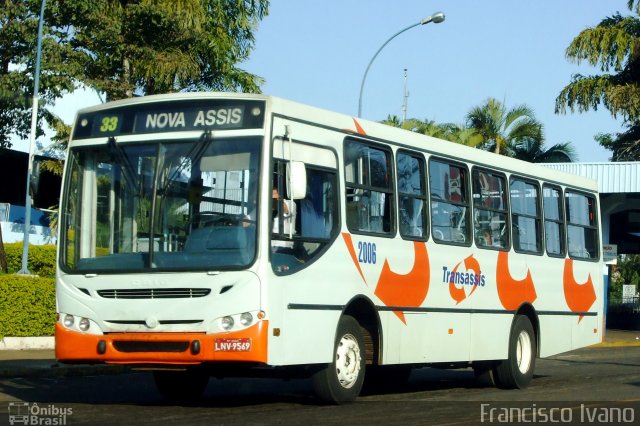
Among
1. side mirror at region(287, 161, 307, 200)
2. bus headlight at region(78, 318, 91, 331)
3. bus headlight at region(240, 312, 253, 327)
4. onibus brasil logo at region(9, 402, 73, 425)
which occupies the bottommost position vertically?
onibus brasil logo at region(9, 402, 73, 425)

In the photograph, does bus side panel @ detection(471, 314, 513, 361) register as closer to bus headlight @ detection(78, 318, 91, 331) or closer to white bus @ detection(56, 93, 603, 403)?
white bus @ detection(56, 93, 603, 403)

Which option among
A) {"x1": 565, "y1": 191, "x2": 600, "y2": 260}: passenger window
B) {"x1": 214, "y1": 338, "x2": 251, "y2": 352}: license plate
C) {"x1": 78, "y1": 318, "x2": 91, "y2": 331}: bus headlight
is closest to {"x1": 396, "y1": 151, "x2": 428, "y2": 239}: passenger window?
{"x1": 214, "y1": 338, "x2": 251, "y2": 352}: license plate

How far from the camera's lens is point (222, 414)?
11539 mm

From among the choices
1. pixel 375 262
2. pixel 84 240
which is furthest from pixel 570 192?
pixel 84 240

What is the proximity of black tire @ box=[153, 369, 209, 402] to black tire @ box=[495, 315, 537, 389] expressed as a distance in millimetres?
4633

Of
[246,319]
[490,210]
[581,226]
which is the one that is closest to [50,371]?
[490,210]

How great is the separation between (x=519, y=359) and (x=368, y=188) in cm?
461

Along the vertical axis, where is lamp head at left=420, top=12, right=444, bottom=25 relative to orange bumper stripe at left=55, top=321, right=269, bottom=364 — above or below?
above

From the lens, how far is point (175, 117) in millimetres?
11648

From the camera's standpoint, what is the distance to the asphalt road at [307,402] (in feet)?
36.5

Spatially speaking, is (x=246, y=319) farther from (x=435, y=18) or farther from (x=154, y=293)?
(x=435, y=18)

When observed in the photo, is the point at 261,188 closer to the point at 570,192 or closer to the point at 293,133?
the point at 293,133

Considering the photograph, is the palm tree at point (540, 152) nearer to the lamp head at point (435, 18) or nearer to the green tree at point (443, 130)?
the green tree at point (443, 130)

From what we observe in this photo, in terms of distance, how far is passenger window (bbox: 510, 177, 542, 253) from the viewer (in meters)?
16.3
